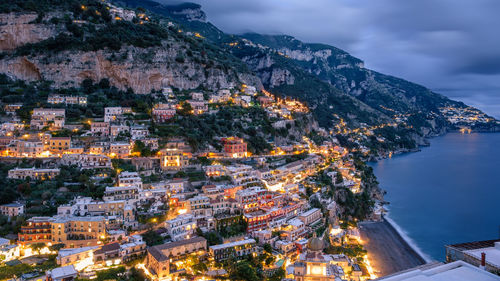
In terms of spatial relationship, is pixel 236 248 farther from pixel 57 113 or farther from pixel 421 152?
pixel 421 152

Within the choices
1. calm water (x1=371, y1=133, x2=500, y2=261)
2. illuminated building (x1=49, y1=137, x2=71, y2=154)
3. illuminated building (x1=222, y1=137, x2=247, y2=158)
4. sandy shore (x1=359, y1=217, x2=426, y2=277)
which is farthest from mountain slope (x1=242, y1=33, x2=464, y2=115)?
illuminated building (x1=49, y1=137, x2=71, y2=154)

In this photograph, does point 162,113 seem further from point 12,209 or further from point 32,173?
point 12,209

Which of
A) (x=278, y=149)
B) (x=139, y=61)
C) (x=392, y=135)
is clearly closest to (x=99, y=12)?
(x=139, y=61)

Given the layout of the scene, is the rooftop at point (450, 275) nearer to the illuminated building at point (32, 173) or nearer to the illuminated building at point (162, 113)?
the illuminated building at point (32, 173)

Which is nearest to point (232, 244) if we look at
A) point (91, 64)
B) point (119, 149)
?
point (119, 149)

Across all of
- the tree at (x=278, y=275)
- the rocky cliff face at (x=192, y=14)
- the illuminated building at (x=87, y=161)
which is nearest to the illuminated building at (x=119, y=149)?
the illuminated building at (x=87, y=161)

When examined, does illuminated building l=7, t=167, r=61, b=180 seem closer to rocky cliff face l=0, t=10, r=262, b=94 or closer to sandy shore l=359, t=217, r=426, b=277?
rocky cliff face l=0, t=10, r=262, b=94
